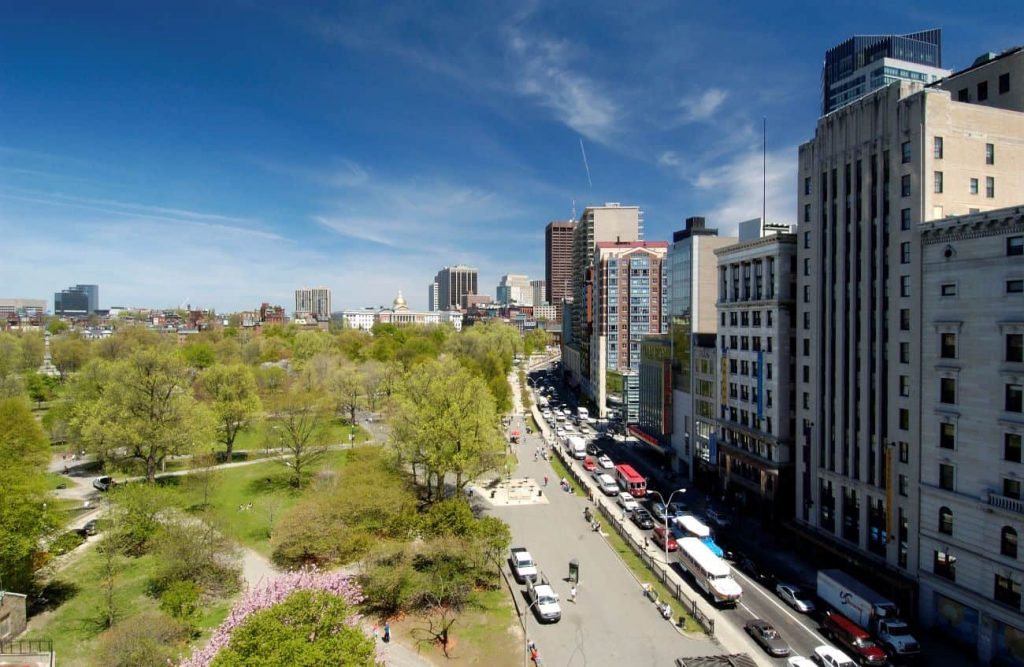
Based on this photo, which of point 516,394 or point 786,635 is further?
point 516,394

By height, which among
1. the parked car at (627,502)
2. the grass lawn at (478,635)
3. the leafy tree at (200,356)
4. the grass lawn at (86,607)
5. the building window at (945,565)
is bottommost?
the grass lawn at (86,607)

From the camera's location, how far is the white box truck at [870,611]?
114 feet

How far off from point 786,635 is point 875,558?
11219 mm

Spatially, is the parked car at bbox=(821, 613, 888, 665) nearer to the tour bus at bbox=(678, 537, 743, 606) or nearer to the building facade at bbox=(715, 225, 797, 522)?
the tour bus at bbox=(678, 537, 743, 606)

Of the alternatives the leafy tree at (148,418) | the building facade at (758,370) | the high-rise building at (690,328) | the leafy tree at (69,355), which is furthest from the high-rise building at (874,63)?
the leafy tree at (69,355)

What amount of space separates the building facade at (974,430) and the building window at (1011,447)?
6 cm

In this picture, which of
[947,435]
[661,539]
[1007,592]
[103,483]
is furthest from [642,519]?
[103,483]

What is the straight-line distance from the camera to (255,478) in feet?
241

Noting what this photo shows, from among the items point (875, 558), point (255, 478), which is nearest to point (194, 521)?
point (255, 478)

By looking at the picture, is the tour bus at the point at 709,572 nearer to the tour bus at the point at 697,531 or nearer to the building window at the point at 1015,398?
the tour bus at the point at 697,531

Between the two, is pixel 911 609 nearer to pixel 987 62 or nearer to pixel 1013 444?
pixel 1013 444

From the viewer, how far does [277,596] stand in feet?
117

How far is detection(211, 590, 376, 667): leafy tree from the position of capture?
21609 millimetres

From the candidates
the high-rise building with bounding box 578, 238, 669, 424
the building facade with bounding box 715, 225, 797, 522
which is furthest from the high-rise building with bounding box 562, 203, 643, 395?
the building facade with bounding box 715, 225, 797, 522
